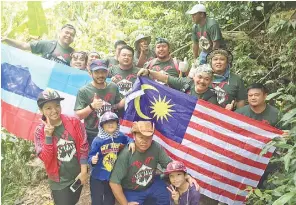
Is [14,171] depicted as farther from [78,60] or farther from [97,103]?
[97,103]

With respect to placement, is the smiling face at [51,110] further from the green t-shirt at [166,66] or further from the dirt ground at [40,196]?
the green t-shirt at [166,66]

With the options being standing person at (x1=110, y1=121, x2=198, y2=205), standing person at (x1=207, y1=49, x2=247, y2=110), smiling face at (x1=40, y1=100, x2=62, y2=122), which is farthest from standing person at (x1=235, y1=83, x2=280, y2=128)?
smiling face at (x1=40, y1=100, x2=62, y2=122)

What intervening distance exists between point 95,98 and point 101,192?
1222mm

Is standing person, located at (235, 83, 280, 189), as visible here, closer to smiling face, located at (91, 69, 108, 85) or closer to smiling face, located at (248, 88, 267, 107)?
smiling face, located at (248, 88, 267, 107)

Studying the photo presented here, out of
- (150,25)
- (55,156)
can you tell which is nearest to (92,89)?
(55,156)

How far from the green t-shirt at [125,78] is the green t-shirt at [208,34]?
6.07 feet

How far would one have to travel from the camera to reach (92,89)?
200 inches

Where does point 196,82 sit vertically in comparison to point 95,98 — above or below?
above

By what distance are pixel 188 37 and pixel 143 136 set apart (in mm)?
6397

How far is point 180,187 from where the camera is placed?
169 inches

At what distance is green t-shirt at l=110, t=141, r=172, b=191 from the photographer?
4.34m

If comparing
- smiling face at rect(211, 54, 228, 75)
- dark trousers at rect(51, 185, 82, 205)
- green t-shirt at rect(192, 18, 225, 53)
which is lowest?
dark trousers at rect(51, 185, 82, 205)

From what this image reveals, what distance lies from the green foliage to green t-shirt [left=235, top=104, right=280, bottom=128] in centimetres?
383

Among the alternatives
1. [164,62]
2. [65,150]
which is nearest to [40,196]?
[65,150]
